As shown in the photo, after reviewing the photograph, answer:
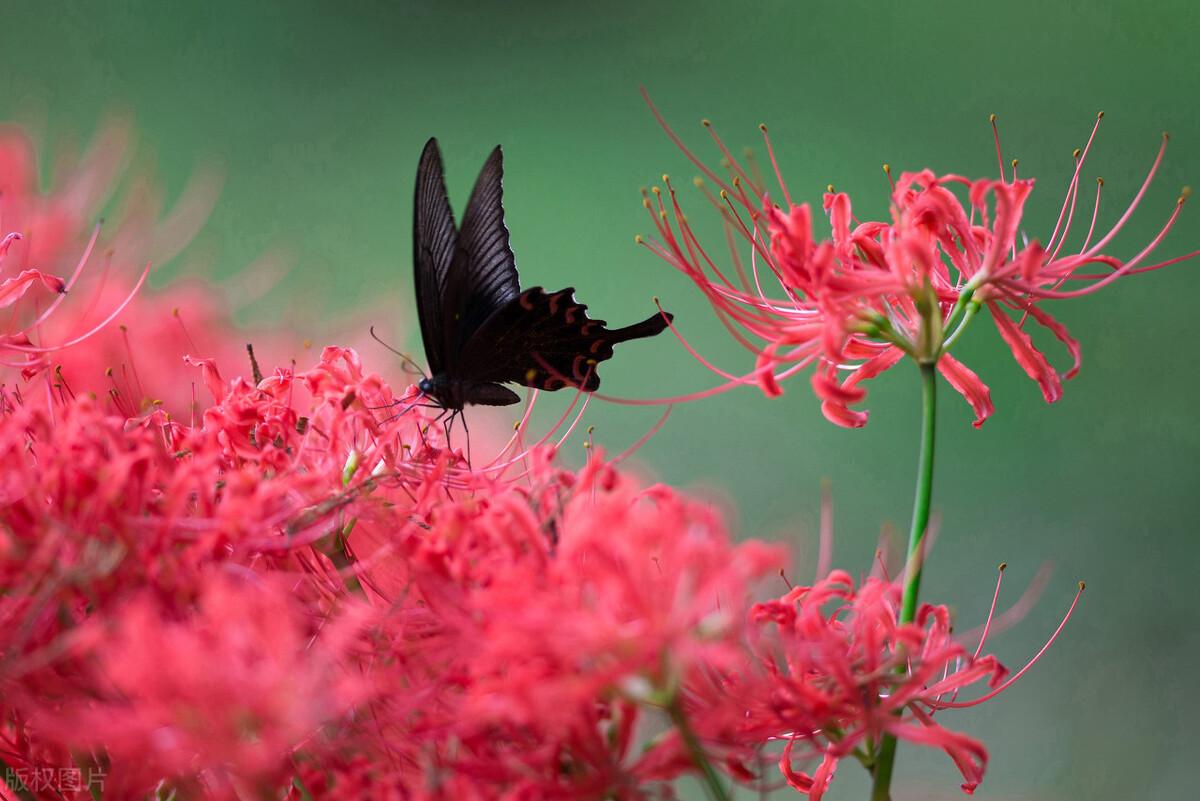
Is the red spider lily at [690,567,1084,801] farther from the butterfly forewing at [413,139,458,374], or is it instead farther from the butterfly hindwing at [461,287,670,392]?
the butterfly forewing at [413,139,458,374]

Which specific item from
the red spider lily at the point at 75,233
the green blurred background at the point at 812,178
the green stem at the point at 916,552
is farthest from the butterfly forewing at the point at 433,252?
the green blurred background at the point at 812,178

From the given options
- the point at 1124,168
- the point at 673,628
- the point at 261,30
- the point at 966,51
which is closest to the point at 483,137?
the point at 261,30

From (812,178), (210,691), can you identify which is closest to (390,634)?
(210,691)

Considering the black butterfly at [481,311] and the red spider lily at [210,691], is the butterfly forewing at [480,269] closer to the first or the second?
the black butterfly at [481,311]

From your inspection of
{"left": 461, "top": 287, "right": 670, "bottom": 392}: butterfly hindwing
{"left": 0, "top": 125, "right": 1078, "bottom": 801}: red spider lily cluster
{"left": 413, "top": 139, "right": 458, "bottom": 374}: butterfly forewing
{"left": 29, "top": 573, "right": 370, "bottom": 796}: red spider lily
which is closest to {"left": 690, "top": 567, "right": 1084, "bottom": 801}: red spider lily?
{"left": 0, "top": 125, "right": 1078, "bottom": 801}: red spider lily cluster

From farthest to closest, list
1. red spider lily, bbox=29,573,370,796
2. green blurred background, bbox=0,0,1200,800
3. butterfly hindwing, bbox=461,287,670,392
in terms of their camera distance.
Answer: green blurred background, bbox=0,0,1200,800 < butterfly hindwing, bbox=461,287,670,392 < red spider lily, bbox=29,573,370,796

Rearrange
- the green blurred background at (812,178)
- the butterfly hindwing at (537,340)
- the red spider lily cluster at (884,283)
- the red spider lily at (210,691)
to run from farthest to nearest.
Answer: the green blurred background at (812,178) → the butterfly hindwing at (537,340) → the red spider lily cluster at (884,283) → the red spider lily at (210,691)

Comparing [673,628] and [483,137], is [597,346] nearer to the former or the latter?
[673,628]
